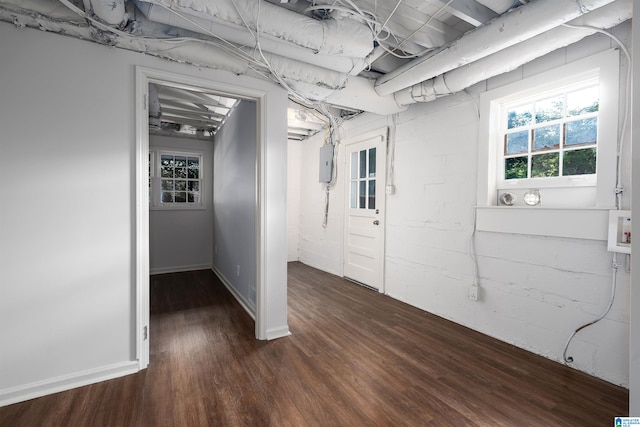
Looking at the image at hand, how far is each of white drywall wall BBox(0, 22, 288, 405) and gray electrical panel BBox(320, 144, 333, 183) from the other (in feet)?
9.34

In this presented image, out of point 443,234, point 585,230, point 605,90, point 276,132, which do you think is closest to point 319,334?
point 443,234

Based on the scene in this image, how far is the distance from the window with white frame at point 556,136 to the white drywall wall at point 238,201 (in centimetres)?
223

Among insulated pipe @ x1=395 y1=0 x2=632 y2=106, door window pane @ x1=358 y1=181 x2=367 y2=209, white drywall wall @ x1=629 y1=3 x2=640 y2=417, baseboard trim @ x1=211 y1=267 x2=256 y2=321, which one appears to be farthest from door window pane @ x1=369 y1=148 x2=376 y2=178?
white drywall wall @ x1=629 y1=3 x2=640 y2=417

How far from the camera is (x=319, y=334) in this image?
2604 millimetres

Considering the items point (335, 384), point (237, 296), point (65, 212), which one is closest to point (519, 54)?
point (335, 384)

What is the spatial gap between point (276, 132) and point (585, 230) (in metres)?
2.41

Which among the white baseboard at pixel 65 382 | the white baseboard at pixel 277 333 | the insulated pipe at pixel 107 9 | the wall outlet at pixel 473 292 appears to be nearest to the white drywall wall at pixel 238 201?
the white baseboard at pixel 277 333

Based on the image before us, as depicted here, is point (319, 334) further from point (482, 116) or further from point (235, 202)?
point (482, 116)

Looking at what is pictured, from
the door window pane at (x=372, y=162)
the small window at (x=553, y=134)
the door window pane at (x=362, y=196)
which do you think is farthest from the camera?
the door window pane at (x=362, y=196)

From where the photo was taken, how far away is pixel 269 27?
1759 mm

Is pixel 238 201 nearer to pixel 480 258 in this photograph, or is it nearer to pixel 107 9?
pixel 107 9

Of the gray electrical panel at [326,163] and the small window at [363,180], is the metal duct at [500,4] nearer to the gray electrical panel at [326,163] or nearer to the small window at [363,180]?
the small window at [363,180]

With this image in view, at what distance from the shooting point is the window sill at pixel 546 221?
1.98 m

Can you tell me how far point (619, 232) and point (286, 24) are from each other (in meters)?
2.46
